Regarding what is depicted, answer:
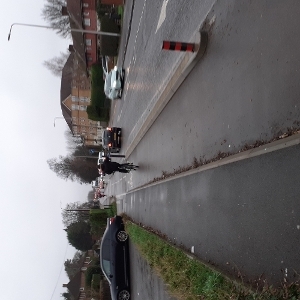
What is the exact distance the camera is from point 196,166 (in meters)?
8.24

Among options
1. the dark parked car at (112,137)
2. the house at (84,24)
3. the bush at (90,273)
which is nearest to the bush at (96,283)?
the bush at (90,273)

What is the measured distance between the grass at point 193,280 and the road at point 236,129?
33 centimetres

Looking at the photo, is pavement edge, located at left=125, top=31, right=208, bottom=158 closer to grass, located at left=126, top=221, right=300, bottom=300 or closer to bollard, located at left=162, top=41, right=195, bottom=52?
bollard, located at left=162, top=41, right=195, bottom=52

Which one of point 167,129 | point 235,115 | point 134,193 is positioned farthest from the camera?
point 134,193

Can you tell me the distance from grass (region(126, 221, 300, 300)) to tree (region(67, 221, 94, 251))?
50.0 metres

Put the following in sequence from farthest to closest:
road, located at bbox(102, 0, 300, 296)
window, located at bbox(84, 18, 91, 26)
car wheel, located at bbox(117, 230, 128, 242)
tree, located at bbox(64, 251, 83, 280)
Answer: tree, located at bbox(64, 251, 83, 280), window, located at bbox(84, 18, 91, 26), car wheel, located at bbox(117, 230, 128, 242), road, located at bbox(102, 0, 300, 296)

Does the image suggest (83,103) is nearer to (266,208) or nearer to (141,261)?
(141,261)

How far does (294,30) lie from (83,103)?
5074 centimetres

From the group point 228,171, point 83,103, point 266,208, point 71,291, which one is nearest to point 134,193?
point 228,171

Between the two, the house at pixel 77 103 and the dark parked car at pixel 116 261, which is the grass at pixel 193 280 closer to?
the dark parked car at pixel 116 261

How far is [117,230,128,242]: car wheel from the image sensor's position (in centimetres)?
1602

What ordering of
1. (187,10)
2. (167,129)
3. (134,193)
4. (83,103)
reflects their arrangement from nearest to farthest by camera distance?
(187,10) < (167,129) < (134,193) < (83,103)

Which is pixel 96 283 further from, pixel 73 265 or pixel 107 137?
pixel 73 265

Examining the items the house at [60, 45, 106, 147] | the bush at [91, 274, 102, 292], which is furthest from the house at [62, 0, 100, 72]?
the bush at [91, 274, 102, 292]
